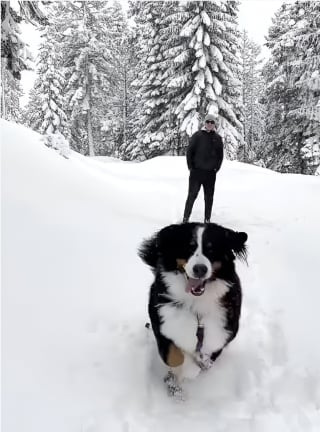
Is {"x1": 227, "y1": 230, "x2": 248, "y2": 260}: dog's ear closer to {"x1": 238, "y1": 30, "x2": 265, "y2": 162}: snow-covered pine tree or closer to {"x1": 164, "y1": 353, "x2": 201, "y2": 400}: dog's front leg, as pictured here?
{"x1": 164, "y1": 353, "x2": 201, "y2": 400}: dog's front leg

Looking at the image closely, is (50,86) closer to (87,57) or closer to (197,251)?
(87,57)

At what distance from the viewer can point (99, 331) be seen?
156 inches

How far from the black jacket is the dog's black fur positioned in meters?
4.08

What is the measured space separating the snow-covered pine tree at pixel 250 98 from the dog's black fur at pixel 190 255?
2976cm

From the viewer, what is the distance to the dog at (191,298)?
10.2 ft

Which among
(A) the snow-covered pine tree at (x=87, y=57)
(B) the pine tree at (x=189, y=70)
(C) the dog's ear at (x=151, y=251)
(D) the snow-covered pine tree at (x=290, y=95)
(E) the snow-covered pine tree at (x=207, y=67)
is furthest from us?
(A) the snow-covered pine tree at (x=87, y=57)

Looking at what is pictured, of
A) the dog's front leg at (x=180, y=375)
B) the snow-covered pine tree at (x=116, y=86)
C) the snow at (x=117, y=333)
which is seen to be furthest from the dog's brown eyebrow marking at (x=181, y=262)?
the snow-covered pine tree at (x=116, y=86)

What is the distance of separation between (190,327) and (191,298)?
23 cm

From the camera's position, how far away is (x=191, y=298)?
315 cm

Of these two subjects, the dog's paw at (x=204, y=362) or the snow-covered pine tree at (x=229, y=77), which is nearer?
the dog's paw at (x=204, y=362)

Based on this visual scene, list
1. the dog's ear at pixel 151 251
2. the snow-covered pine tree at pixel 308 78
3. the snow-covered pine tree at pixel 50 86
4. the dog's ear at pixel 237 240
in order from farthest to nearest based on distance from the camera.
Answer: the snow-covered pine tree at pixel 50 86 → the snow-covered pine tree at pixel 308 78 → the dog's ear at pixel 151 251 → the dog's ear at pixel 237 240

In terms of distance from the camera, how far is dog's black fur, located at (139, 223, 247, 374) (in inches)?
122

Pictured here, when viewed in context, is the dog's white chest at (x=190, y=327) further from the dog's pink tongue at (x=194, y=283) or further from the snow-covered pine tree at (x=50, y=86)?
the snow-covered pine tree at (x=50, y=86)

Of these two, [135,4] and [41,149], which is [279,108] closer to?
[135,4]
